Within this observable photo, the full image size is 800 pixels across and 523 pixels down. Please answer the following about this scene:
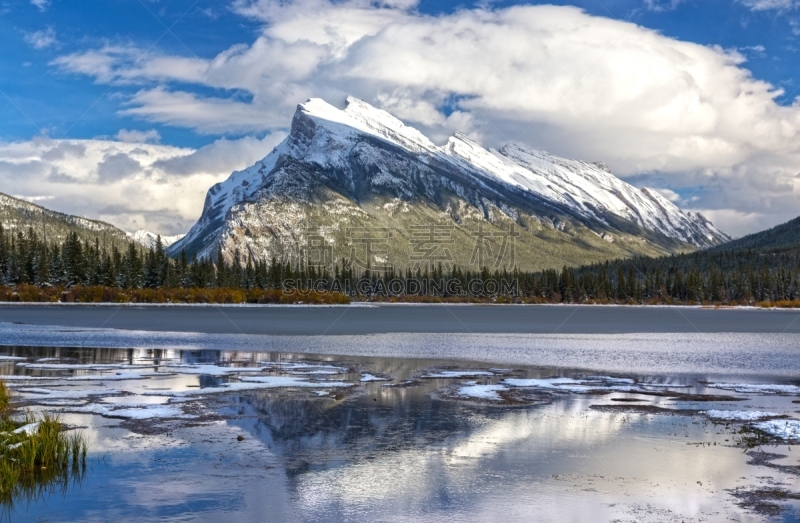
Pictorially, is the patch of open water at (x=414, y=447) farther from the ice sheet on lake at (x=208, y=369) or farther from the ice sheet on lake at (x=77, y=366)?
the ice sheet on lake at (x=77, y=366)

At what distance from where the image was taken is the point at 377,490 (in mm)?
16688

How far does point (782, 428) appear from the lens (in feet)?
76.9

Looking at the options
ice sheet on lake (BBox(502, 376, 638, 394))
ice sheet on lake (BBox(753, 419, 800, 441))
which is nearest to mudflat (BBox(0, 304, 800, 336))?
ice sheet on lake (BBox(502, 376, 638, 394))

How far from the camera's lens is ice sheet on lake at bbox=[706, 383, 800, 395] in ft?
108

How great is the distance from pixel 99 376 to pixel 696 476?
89.6 ft

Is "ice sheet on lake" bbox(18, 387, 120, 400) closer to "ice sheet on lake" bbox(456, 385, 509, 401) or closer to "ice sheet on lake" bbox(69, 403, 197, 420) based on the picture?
"ice sheet on lake" bbox(69, 403, 197, 420)

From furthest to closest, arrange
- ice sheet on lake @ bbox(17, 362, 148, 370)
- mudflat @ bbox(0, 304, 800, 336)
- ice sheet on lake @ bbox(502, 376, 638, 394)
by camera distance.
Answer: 1. mudflat @ bbox(0, 304, 800, 336)
2. ice sheet on lake @ bbox(17, 362, 148, 370)
3. ice sheet on lake @ bbox(502, 376, 638, 394)

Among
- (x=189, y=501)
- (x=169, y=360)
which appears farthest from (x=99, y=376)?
(x=189, y=501)

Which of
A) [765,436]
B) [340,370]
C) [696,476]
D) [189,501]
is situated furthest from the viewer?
[340,370]

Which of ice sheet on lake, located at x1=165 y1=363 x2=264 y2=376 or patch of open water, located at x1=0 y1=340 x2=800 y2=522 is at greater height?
ice sheet on lake, located at x1=165 y1=363 x2=264 y2=376

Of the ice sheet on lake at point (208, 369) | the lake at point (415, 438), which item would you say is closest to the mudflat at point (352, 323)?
the ice sheet on lake at point (208, 369)

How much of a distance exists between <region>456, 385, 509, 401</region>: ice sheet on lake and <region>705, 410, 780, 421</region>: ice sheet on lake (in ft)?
26.5

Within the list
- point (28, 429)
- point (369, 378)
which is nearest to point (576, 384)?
point (369, 378)

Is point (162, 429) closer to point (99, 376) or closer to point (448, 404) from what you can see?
point (448, 404)
